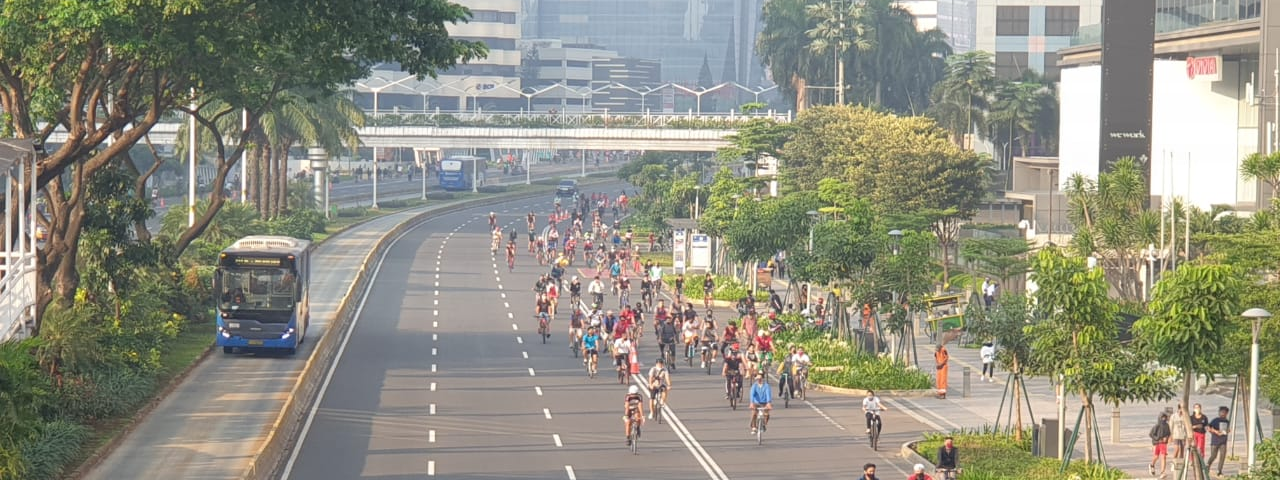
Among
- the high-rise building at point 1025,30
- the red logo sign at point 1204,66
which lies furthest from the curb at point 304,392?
the high-rise building at point 1025,30

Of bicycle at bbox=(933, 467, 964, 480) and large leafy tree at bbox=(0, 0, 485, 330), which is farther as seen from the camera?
large leafy tree at bbox=(0, 0, 485, 330)

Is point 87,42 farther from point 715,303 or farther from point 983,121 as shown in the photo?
point 983,121

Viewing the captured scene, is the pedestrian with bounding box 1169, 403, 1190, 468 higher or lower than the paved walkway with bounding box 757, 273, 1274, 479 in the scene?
higher

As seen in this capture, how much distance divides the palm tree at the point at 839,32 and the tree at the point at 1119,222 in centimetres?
6956

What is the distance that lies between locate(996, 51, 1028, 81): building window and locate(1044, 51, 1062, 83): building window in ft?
4.65

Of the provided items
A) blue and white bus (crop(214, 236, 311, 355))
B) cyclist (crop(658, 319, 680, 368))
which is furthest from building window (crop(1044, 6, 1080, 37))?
blue and white bus (crop(214, 236, 311, 355))

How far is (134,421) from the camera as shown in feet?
126

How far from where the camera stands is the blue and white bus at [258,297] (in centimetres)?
4891

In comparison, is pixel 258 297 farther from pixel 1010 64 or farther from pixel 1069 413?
pixel 1010 64

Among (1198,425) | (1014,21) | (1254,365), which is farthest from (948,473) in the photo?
(1014,21)

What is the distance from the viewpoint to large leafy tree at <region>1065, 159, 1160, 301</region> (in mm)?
55812

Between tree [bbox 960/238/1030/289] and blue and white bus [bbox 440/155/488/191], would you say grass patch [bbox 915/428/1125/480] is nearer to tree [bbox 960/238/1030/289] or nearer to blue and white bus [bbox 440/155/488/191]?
tree [bbox 960/238/1030/289]

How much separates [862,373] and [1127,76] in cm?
1690

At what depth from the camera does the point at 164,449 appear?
1393 inches
